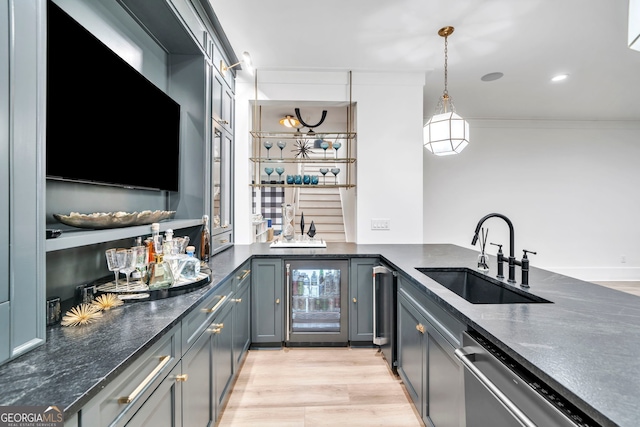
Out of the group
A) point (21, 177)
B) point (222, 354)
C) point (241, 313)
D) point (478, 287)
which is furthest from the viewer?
point (241, 313)

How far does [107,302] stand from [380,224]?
252cm

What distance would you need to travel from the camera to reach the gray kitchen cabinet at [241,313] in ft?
6.52

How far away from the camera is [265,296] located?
8.27 ft

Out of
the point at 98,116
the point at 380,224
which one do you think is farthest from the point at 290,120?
the point at 98,116

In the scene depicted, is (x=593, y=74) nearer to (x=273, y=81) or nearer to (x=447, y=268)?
(x=447, y=268)

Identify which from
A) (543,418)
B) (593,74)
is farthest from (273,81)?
(593,74)

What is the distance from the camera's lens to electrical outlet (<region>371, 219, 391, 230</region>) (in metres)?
3.15

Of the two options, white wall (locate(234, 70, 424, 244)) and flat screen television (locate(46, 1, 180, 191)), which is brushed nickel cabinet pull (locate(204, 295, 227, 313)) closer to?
flat screen television (locate(46, 1, 180, 191))

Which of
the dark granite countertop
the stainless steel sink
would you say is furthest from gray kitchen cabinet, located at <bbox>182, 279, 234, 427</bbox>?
the stainless steel sink

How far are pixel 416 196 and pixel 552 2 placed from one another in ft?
5.99

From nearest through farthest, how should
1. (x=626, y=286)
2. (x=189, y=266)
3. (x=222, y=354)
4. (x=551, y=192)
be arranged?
(x=189, y=266) < (x=222, y=354) < (x=626, y=286) < (x=551, y=192)

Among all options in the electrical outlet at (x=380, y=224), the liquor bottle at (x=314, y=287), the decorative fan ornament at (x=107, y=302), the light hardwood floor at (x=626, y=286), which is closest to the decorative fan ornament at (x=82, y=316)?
the decorative fan ornament at (x=107, y=302)

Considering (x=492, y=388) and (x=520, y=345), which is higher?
(x=520, y=345)

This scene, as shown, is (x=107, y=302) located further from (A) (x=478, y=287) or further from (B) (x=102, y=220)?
(A) (x=478, y=287)
